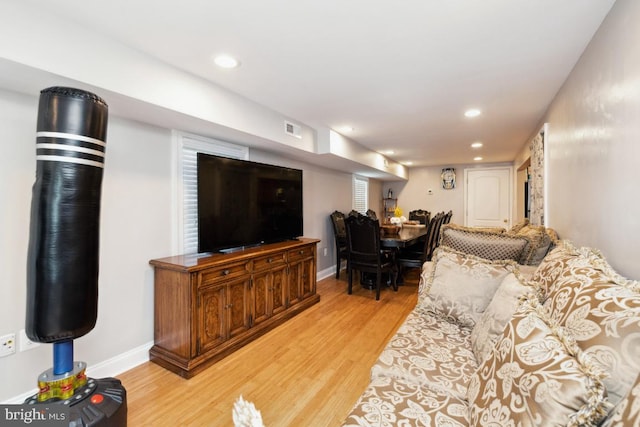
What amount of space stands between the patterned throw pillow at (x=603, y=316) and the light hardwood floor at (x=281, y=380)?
1.38 metres

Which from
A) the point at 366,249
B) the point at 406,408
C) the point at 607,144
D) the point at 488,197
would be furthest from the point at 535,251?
the point at 488,197

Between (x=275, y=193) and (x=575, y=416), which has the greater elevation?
(x=275, y=193)

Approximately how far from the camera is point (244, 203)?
3041 mm

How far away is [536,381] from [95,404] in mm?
1731

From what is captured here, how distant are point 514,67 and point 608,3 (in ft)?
2.24

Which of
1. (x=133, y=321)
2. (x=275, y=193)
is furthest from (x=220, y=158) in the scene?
(x=133, y=321)

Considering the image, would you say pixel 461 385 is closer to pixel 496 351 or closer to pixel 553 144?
pixel 496 351

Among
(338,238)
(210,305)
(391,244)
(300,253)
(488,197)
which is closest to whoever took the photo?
(210,305)

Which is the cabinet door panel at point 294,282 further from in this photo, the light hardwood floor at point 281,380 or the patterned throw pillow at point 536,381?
the patterned throw pillow at point 536,381

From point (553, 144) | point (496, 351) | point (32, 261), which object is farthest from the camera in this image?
point (553, 144)

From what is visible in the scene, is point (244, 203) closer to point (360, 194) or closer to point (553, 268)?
point (553, 268)

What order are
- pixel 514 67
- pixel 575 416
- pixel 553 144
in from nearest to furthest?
1. pixel 575 416
2. pixel 514 67
3. pixel 553 144

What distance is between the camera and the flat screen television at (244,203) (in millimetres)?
2664

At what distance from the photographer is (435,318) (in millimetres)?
1964
